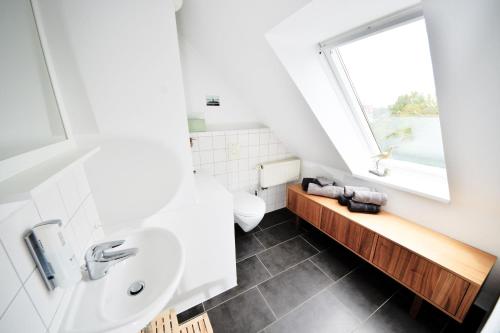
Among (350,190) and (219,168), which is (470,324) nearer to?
(350,190)

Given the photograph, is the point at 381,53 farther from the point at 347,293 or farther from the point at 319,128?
the point at 347,293

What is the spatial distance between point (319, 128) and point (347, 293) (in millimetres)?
1335

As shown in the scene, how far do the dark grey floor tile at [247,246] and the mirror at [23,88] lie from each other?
5.31ft

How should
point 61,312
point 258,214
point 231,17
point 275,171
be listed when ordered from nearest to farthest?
point 61,312
point 231,17
point 258,214
point 275,171

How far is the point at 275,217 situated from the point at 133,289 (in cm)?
191

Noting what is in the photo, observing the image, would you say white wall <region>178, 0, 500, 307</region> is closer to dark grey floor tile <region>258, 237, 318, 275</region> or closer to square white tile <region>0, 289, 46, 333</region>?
dark grey floor tile <region>258, 237, 318, 275</region>

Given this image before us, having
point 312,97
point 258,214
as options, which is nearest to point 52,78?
point 312,97

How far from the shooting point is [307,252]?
6.16ft

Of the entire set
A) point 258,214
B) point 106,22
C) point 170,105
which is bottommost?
point 258,214

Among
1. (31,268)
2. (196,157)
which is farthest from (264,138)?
(31,268)

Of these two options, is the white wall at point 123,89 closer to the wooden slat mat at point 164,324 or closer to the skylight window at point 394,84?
the wooden slat mat at point 164,324

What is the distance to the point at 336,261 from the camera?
5.79 feet

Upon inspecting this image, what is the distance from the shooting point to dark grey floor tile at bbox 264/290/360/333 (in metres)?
1.23

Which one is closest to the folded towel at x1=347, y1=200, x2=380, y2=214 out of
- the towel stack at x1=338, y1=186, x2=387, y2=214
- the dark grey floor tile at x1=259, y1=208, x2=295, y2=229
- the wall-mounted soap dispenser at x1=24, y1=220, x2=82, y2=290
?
the towel stack at x1=338, y1=186, x2=387, y2=214
